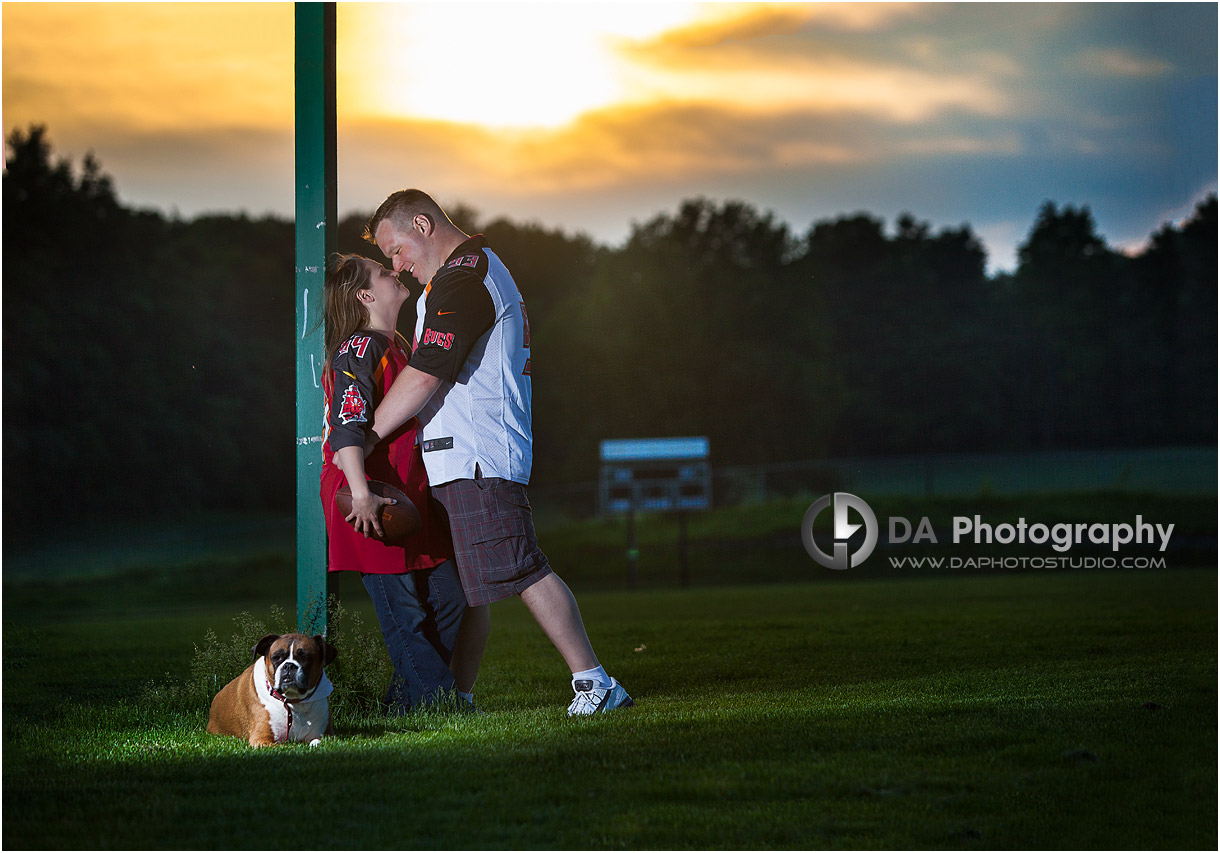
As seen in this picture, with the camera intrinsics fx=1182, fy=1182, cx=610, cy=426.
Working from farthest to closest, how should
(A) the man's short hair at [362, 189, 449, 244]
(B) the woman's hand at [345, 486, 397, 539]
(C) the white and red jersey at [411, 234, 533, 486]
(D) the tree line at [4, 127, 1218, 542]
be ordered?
(D) the tree line at [4, 127, 1218, 542], (A) the man's short hair at [362, 189, 449, 244], (C) the white and red jersey at [411, 234, 533, 486], (B) the woman's hand at [345, 486, 397, 539]

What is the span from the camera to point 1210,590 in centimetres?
1388

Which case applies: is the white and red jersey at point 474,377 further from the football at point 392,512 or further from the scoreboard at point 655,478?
the scoreboard at point 655,478

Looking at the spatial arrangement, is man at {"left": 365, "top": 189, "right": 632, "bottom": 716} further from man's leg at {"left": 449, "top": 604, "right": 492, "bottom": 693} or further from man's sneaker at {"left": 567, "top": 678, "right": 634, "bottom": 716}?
man's leg at {"left": 449, "top": 604, "right": 492, "bottom": 693}

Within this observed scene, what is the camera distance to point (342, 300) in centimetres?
452

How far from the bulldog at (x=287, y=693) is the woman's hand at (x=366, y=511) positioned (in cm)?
43

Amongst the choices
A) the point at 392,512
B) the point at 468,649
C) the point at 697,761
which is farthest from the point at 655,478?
the point at 697,761

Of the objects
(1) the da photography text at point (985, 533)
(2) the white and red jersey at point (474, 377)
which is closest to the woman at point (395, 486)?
(2) the white and red jersey at point (474, 377)

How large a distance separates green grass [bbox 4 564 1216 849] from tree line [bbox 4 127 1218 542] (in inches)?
1035

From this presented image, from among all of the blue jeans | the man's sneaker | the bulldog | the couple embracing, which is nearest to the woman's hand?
the couple embracing

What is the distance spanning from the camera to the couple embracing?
425 cm

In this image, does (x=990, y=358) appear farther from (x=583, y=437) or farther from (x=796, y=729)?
(x=796, y=729)

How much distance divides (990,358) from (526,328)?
3559cm

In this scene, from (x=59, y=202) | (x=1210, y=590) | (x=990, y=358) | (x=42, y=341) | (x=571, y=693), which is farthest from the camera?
(x=990, y=358)

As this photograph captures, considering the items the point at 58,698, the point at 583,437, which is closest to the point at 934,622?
the point at 58,698
